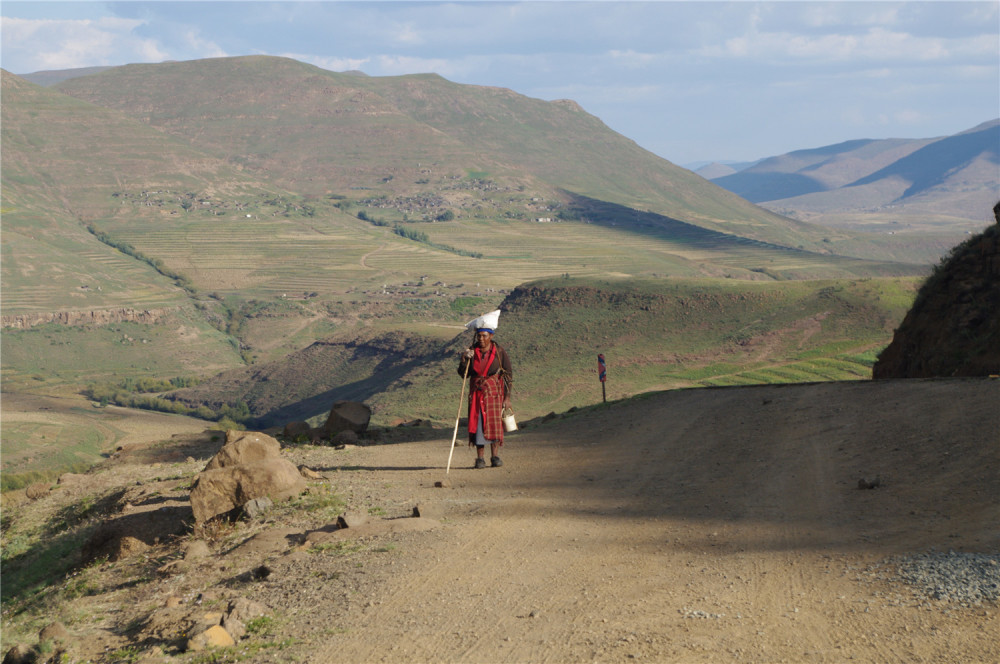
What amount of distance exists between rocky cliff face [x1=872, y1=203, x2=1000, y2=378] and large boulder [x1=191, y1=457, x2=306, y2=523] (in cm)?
1532

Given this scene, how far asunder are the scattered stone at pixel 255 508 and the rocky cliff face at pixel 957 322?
51.4 ft

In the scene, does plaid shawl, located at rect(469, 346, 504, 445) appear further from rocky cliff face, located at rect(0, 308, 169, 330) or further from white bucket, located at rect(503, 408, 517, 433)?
rocky cliff face, located at rect(0, 308, 169, 330)

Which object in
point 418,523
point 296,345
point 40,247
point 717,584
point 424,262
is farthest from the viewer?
point 424,262

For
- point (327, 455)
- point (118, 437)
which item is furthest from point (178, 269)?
point (327, 455)

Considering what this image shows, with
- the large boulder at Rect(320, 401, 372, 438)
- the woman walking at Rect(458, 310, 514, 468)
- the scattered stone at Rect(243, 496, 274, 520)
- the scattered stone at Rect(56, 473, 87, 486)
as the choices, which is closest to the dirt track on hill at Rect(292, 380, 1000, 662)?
the woman walking at Rect(458, 310, 514, 468)

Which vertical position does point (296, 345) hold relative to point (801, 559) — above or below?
below

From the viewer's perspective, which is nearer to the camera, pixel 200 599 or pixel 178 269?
pixel 200 599

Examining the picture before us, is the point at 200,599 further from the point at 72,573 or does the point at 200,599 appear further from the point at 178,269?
the point at 178,269

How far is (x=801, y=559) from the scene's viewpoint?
8.48 m

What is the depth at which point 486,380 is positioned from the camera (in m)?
14.8

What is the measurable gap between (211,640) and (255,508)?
4982mm

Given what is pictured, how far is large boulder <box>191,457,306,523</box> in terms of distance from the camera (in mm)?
12828

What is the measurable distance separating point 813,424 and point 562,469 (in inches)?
173

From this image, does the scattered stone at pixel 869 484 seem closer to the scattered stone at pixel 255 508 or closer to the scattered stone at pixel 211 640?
the scattered stone at pixel 211 640
